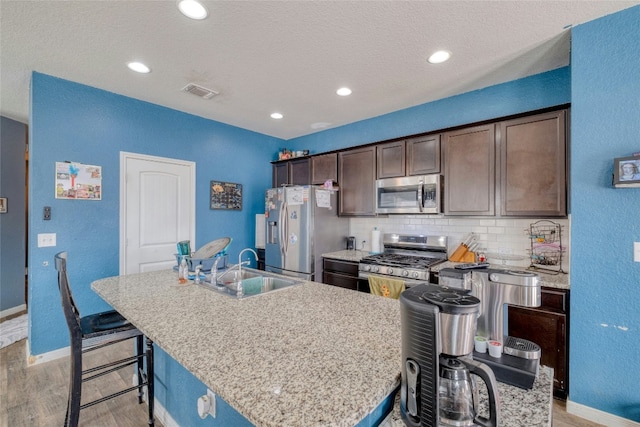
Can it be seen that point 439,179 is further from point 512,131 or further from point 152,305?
point 152,305

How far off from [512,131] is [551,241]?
3.47 ft

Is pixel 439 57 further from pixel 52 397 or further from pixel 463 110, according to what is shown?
pixel 52 397

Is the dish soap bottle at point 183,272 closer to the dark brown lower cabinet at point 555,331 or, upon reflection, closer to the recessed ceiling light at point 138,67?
the recessed ceiling light at point 138,67

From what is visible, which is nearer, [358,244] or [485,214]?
[485,214]

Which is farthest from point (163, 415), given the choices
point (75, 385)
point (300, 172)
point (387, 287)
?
point (300, 172)

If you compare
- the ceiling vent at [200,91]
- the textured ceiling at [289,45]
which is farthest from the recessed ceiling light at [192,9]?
the ceiling vent at [200,91]

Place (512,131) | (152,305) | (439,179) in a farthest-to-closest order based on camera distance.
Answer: (439,179) → (512,131) → (152,305)

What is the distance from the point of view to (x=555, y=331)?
6.86 ft

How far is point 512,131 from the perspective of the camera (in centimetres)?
256

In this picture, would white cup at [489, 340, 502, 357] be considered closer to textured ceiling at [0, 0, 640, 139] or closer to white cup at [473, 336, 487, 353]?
white cup at [473, 336, 487, 353]

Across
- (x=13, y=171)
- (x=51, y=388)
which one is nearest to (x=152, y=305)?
(x=51, y=388)

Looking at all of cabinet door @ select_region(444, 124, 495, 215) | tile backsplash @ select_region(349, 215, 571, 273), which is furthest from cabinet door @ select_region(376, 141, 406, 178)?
tile backsplash @ select_region(349, 215, 571, 273)

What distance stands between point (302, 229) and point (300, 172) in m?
1.05

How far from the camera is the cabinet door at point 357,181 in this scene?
11.7ft
